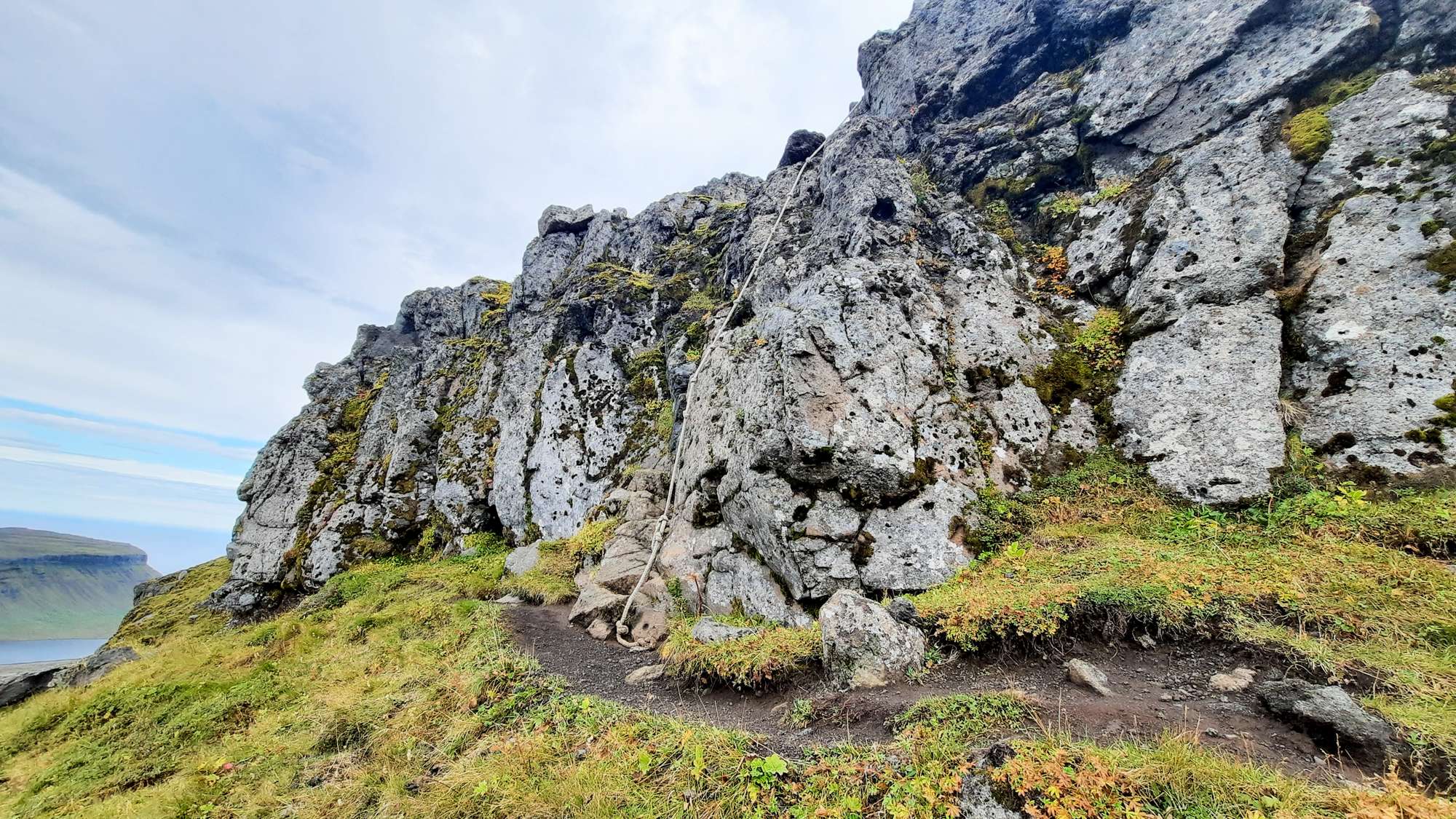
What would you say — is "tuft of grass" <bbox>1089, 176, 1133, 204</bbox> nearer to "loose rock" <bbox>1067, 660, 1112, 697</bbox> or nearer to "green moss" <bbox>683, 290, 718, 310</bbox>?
"green moss" <bbox>683, 290, 718, 310</bbox>

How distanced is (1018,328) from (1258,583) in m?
8.24

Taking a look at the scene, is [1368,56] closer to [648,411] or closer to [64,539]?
[648,411]

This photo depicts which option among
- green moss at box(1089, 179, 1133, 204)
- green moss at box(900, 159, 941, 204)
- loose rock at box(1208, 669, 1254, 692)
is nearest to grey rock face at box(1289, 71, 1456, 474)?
green moss at box(1089, 179, 1133, 204)

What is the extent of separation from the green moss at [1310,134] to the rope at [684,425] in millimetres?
14240

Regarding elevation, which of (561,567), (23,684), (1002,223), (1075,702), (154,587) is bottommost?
(154,587)

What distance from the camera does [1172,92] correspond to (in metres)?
14.7

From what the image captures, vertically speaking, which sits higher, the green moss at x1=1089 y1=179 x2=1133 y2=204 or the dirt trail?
the green moss at x1=1089 y1=179 x2=1133 y2=204

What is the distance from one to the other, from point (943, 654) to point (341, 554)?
80.3 ft

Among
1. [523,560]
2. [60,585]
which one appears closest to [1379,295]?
[523,560]

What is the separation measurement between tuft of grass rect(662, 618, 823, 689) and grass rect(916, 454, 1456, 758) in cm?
190

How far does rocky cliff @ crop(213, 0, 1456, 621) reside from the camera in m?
9.27

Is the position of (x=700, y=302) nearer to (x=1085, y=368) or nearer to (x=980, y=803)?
(x=1085, y=368)

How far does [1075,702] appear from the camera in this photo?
5.12m

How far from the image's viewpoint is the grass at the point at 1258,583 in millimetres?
4746
